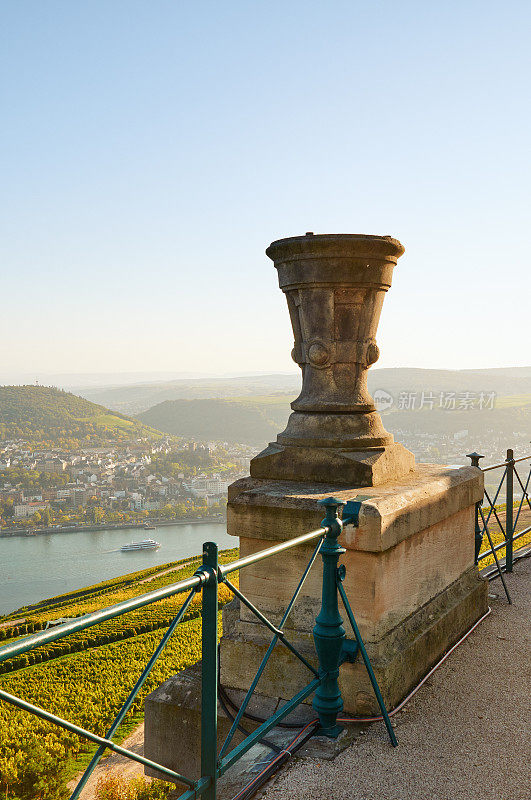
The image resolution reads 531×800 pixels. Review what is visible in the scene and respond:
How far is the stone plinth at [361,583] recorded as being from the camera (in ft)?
10.6

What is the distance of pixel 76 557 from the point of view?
83000 mm

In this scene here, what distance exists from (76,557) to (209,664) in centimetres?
8664

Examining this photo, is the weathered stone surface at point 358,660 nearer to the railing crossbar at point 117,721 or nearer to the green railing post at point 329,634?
the green railing post at point 329,634

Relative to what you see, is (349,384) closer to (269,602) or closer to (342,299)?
(342,299)

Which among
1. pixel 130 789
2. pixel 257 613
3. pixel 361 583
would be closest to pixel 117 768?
pixel 130 789

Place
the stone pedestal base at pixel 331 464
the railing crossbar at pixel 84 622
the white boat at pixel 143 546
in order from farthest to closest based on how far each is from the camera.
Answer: the white boat at pixel 143 546
the stone pedestal base at pixel 331 464
the railing crossbar at pixel 84 622

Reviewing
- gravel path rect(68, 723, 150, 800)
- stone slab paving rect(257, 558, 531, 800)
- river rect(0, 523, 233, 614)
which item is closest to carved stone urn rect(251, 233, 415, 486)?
stone slab paving rect(257, 558, 531, 800)

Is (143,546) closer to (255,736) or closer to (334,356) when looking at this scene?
(334,356)

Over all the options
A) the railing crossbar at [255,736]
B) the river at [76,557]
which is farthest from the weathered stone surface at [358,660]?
the river at [76,557]

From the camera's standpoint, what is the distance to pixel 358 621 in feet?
10.8

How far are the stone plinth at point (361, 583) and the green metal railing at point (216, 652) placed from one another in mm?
138

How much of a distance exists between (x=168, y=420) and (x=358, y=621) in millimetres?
198018

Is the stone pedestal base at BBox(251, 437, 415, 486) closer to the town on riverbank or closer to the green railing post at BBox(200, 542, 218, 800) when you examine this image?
the green railing post at BBox(200, 542, 218, 800)

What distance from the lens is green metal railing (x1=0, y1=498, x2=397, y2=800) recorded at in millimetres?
1635
